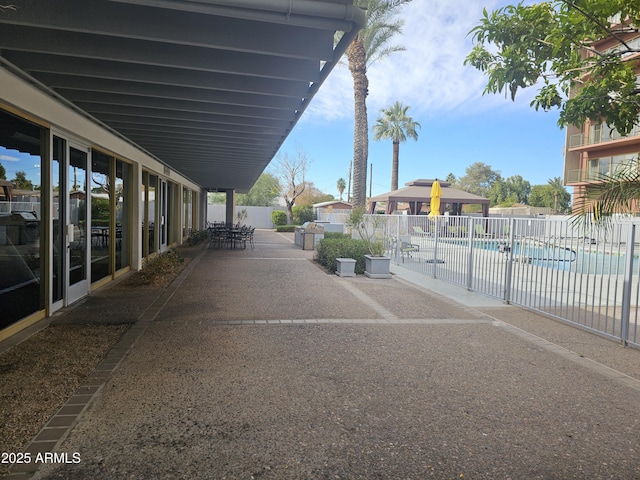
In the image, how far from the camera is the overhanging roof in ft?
11.4

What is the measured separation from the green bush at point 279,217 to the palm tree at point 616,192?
33160mm

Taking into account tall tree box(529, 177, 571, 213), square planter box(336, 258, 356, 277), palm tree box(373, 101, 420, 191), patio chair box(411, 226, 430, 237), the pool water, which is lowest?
square planter box(336, 258, 356, 277)

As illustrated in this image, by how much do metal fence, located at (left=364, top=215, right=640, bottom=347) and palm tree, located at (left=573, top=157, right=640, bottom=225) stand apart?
493mm

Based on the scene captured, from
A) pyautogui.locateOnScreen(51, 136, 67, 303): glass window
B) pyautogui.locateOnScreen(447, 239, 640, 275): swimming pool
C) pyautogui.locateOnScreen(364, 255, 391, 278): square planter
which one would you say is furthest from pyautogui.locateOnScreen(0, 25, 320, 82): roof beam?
pyautogui.locateOnScreen(364, 255, 391, 278): square planter

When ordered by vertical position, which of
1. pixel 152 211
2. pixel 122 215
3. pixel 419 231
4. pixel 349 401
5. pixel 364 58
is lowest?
pixel 349 401

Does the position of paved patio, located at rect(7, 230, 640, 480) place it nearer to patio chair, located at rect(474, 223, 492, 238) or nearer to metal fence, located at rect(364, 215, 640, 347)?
metal fence, located at rect(364, 215, 640, 347)

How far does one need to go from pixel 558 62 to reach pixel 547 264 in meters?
2.80

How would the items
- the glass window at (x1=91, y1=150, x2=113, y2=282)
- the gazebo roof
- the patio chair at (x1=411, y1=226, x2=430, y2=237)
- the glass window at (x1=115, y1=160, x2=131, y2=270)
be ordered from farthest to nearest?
the gazebo roof < the patio chair at (x1=411, y1=226, x2=430, y2=237) < the glass window at (x1=115, y1=160, x2=131, y2=270) < the glass window at (x1=91, y1=150, x2=113, y2=282)

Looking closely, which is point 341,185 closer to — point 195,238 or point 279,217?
point 279,217

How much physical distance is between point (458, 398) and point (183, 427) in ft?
6.92

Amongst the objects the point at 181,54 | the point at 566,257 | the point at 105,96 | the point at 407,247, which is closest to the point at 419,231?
the point at 407,247

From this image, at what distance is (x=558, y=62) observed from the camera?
18.7 ft

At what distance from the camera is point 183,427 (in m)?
2.94

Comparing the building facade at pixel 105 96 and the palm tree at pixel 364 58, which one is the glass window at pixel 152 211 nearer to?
the building facade at pixel 105 96
